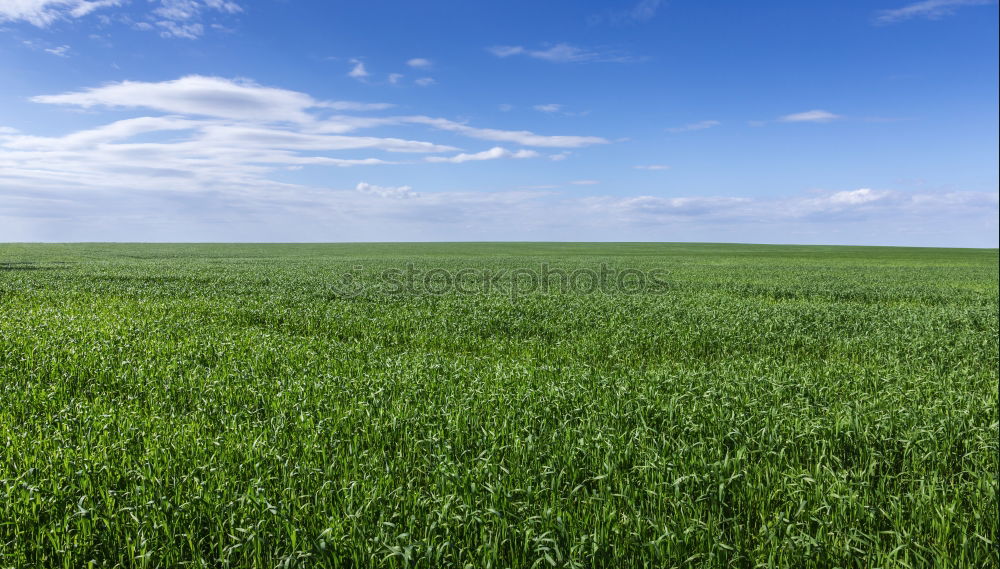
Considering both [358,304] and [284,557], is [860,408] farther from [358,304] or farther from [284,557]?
[358,304]

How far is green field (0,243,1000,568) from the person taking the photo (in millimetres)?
4438

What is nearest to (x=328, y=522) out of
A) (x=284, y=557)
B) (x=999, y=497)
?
(x=284, y=557)

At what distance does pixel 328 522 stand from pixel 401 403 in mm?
3221

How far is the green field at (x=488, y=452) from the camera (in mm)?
4438

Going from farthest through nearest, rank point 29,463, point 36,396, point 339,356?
point 339,356 < point 36,396 < point 29,463

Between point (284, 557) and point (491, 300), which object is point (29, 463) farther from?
point (491, 300)

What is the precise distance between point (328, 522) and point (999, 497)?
20.0 feet

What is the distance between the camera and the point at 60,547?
443 cm

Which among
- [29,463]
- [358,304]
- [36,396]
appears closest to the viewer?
[29,463]

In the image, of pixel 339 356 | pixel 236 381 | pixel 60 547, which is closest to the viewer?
pixel 60 547

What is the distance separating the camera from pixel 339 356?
11320 millimetres

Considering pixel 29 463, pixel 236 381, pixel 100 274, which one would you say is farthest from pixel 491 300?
pixel 100 274

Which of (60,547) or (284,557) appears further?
(60,547)

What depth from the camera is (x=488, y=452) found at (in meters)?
6.05
